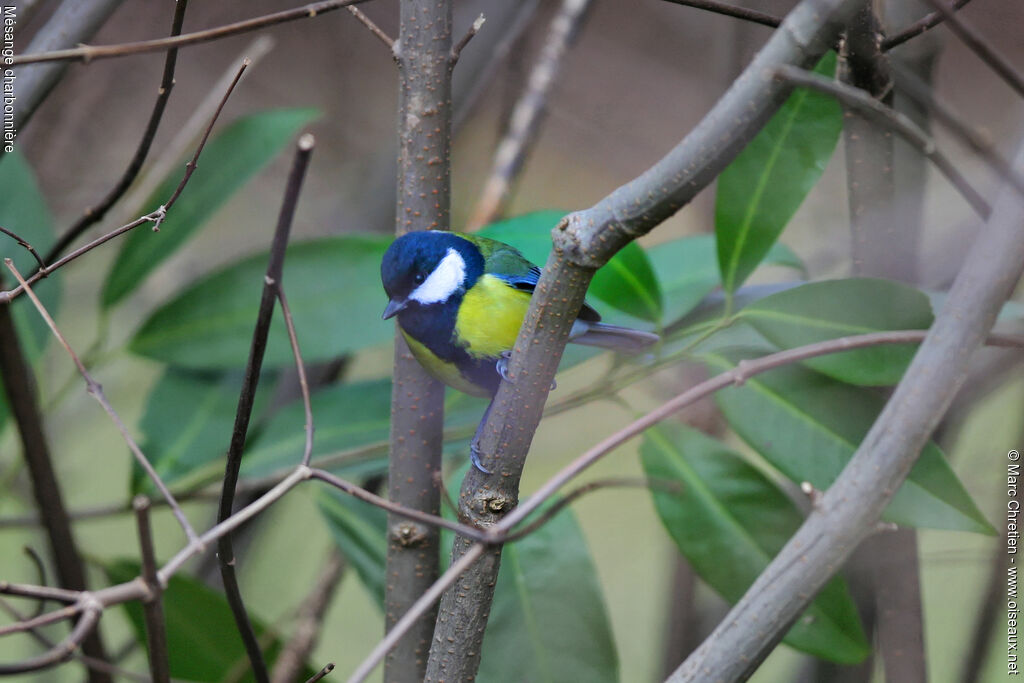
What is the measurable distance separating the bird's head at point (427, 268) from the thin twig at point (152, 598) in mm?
419

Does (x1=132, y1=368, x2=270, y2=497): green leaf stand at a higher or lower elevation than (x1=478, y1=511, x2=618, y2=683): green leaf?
higher

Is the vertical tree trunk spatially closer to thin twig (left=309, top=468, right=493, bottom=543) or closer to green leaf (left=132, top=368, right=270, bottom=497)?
thin twig (left=309, top=468, right=493, bottom=543)

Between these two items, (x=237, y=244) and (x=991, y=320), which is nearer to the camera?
(x=991, y=320)

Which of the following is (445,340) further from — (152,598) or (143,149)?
(152,598)

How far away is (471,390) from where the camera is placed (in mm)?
774

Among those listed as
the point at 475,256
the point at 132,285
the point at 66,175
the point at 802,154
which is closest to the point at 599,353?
the point at 475,256

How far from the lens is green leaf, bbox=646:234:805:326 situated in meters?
0.88

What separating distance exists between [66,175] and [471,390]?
1146mm

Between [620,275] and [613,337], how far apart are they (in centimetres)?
7

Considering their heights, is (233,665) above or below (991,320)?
below

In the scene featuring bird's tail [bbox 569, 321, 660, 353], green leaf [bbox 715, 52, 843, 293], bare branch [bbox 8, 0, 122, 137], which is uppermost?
bare branch [bbox 8, 0, 122, 137]

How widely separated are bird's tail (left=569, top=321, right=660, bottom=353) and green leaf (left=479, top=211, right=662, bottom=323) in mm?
21

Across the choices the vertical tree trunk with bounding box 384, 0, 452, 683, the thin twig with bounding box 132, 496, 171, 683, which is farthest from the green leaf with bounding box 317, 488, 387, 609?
the thin twig with bounding box 132, 496, 171, 683

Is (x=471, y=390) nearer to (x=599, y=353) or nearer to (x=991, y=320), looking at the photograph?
(x=599, y=353)
